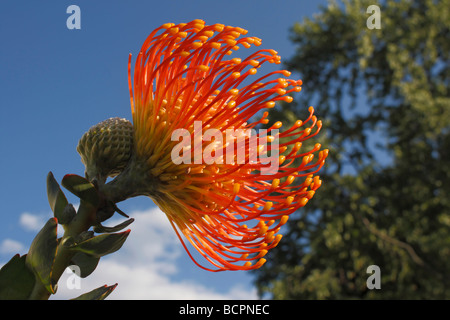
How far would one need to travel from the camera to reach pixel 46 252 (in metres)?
0.96

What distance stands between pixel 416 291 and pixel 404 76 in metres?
5.02

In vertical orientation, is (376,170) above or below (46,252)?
above

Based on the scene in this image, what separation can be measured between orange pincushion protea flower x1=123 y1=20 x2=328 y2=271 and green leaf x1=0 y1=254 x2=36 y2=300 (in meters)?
0.36

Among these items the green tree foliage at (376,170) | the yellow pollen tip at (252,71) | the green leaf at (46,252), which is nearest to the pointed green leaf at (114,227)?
the green leaf at (46,252)

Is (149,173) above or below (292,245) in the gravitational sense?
below

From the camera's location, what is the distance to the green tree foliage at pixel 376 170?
7829mm

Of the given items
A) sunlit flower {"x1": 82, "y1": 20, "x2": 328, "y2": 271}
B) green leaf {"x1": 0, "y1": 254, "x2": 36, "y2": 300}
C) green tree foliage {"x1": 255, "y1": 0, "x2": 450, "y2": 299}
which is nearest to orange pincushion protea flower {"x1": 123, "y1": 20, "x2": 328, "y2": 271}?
sunlit flower {"x1": 82, "y1": 20, "x2": 328, "y2": 271}

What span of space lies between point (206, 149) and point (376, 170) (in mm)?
8909

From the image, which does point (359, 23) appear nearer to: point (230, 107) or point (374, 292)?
point (374, 292)

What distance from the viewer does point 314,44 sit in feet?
33.8

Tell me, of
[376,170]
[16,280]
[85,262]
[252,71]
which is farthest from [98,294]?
[376,170]

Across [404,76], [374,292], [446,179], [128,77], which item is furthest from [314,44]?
[128,77]

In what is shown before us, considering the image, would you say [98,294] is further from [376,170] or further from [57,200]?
[376,170]
